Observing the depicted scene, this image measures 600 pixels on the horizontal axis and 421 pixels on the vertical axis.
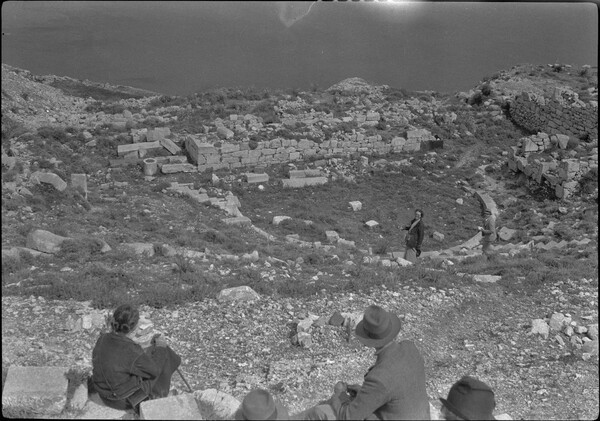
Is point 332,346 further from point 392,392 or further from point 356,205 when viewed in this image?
point 356,205

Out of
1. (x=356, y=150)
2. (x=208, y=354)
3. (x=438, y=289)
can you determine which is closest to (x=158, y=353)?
(x=208, y=354)

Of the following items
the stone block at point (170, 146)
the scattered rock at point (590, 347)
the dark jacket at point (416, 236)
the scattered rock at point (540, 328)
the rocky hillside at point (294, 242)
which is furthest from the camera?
the stone block at point (170, 146)

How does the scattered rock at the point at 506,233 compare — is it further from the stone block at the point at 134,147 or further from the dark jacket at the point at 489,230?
the stone block at the point at 134,147

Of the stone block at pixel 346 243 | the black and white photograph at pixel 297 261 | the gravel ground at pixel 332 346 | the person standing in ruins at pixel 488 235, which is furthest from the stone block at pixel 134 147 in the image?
the person standing in ruins at pixel 488 235

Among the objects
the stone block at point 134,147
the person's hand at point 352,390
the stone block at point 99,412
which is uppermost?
the person's hand at point 352,390

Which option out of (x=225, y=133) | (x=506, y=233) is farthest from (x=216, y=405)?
(x=225, y=133)

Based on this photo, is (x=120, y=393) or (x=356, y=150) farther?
(x=356, y=150)

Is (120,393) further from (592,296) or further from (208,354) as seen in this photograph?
(592,296)
